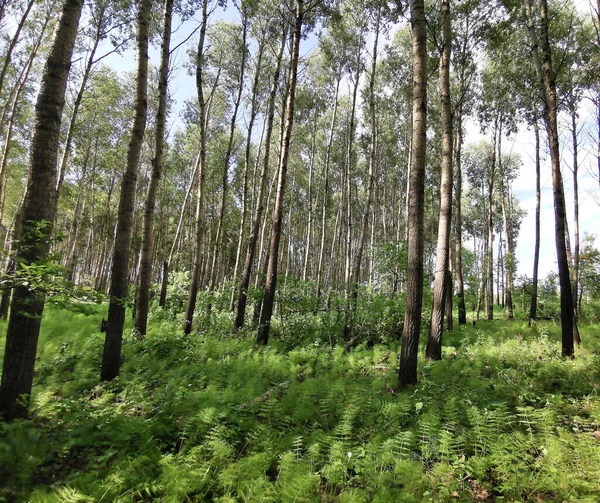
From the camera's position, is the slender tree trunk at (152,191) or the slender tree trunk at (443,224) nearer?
the slender tree trunk at (443,224)

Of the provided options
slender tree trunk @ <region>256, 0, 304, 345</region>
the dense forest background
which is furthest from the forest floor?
slender tree trunk @ <region>256, 0, 304, 345</region>

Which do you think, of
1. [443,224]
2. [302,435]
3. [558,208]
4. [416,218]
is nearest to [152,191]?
[416,218]

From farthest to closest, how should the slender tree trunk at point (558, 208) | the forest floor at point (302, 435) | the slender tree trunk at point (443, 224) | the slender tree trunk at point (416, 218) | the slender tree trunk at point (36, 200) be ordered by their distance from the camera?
the slender tree trunk at point (558, 208) → the slender tree trunk at point (443, 224) → the slender tree trunk at point (416, 218) → the slender tree trunk at point (36, 200) → the forest floor at point (302, 435)

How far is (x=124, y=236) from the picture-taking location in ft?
18.6

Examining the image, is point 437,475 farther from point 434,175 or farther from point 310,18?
point 434,175

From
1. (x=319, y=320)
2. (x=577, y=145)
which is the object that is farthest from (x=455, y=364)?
(x=577, y=145)

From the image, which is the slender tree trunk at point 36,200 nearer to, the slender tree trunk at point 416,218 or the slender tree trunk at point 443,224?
the slender tree trunk at point 416,218

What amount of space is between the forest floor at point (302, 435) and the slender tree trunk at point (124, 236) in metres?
0.51

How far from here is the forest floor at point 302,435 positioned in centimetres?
282

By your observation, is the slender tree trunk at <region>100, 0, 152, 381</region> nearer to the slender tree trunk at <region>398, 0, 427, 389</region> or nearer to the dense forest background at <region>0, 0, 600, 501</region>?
the dense forest background at <region>0, 0, 600, 501</region>

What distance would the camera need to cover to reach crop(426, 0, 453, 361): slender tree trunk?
22.6 feet

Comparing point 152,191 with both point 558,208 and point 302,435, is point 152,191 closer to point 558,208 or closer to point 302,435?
point 302,435

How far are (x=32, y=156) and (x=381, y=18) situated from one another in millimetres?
15251

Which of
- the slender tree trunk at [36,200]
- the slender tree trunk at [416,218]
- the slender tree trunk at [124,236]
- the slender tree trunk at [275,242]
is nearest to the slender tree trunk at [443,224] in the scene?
the slender tree trunk at [416,218]
